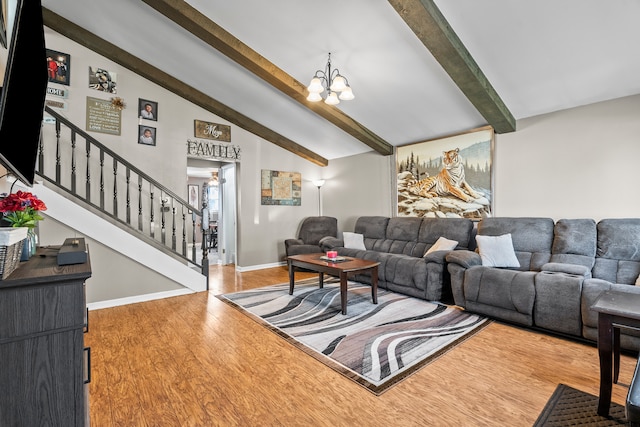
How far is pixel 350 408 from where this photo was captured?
1.75 meters

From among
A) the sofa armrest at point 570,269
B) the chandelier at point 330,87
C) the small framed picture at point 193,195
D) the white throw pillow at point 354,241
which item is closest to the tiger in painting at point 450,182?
the white throw pillow at point 354,241

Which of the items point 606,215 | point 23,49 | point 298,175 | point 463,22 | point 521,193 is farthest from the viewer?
point 298,175

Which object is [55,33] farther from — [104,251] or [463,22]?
[463,22]

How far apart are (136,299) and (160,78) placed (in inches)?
130

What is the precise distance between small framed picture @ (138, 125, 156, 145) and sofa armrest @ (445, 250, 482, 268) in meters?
4.66

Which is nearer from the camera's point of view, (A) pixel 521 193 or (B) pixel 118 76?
(A) pixel 521 193

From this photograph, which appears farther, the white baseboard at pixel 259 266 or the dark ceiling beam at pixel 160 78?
the white baseboard at pixel 259 266

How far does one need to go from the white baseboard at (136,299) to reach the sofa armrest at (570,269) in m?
4.19

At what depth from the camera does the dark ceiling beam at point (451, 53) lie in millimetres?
2580

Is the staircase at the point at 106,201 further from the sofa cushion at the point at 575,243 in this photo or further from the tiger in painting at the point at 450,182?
the sofa cushion at the point at 575,243

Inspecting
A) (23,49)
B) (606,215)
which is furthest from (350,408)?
(606,215)

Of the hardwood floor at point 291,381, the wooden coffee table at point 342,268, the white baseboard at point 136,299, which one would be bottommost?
the hardwood floor at point 291,381

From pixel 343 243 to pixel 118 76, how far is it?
4354mm

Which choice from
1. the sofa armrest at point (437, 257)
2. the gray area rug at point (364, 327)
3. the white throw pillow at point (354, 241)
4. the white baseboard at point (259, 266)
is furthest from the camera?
the white baseboard at point (259, 266)
